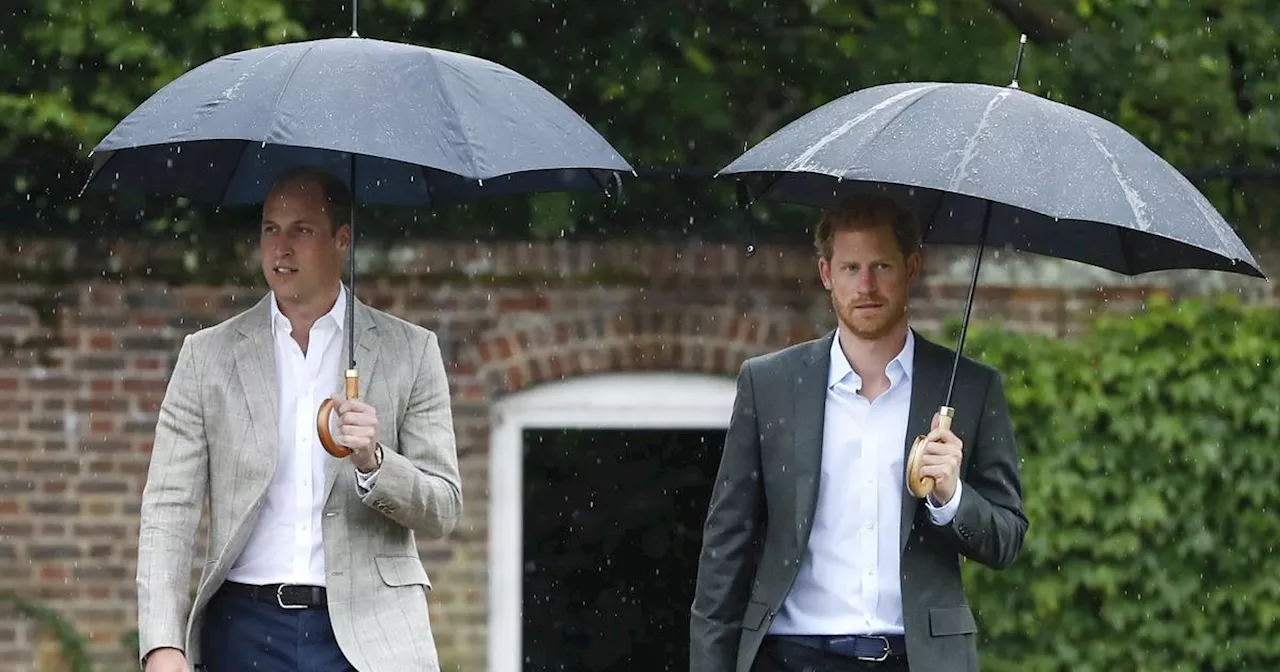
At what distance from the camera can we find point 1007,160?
3939mm

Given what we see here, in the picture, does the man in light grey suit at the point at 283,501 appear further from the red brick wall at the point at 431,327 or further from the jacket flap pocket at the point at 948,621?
the red brick wall at the point at 431,327

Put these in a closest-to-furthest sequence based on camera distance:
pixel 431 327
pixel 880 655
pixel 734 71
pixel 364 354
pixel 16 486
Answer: pixel 880 655 → pixel 364 354 → pixel 16 486 → pixel 431 327 → pixel 734 71

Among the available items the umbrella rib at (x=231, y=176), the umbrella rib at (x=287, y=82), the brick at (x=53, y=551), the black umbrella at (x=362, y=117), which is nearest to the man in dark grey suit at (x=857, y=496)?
the black umbrella at (x=362, y=117)

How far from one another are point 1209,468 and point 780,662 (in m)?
3.31

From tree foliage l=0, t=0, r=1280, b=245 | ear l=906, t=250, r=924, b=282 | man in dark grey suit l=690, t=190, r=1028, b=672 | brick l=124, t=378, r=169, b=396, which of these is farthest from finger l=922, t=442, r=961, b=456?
brick l=124, t=378, r=169, b=396

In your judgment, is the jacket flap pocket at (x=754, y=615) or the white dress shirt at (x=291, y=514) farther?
the white dress shirt at (x=291, y=514)

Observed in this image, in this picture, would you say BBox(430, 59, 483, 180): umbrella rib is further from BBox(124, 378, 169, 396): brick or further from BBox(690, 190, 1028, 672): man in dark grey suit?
BBox(124, 378, 169, 396): brick

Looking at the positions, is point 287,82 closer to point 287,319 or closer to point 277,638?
point 287,319

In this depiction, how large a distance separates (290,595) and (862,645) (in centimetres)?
123

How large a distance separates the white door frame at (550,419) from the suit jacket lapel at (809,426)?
306cm

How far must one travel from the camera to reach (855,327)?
14.0 ft

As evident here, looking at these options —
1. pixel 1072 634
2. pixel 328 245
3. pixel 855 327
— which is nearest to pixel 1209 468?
pixel 1072 634

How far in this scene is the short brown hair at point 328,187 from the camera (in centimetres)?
442

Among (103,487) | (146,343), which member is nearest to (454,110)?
(146,343)
